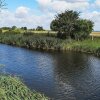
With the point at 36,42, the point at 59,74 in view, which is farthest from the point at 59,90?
the point at 36,42

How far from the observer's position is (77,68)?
41625mm

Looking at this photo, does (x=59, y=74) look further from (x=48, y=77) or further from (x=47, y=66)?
(x=47, y=66)

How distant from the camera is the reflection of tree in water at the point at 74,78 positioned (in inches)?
1065

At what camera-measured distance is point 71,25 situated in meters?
72.0

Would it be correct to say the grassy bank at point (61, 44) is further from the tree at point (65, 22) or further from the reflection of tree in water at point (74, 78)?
the reflection of tree in water at point (74, 78)

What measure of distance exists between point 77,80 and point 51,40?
113 ft

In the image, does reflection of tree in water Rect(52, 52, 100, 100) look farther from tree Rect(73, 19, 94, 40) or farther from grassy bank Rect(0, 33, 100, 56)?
tree Rect(73, 19, 94, 40)

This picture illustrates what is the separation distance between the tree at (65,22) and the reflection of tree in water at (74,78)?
2185 cm

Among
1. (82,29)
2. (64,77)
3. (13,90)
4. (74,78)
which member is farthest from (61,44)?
(13,90)

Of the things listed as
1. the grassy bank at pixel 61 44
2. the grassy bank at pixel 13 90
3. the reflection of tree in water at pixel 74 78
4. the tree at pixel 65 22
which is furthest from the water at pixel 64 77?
the tree at pixel 65 22

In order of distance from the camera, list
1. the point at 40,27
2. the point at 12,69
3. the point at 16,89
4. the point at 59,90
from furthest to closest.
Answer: the point at 40,27
the point at 12,69
the point at 59,90
the point at 16,89

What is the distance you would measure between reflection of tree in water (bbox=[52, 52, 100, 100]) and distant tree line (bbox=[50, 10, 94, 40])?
20.7 m

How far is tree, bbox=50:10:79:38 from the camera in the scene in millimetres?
71969

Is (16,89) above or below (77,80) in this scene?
above
